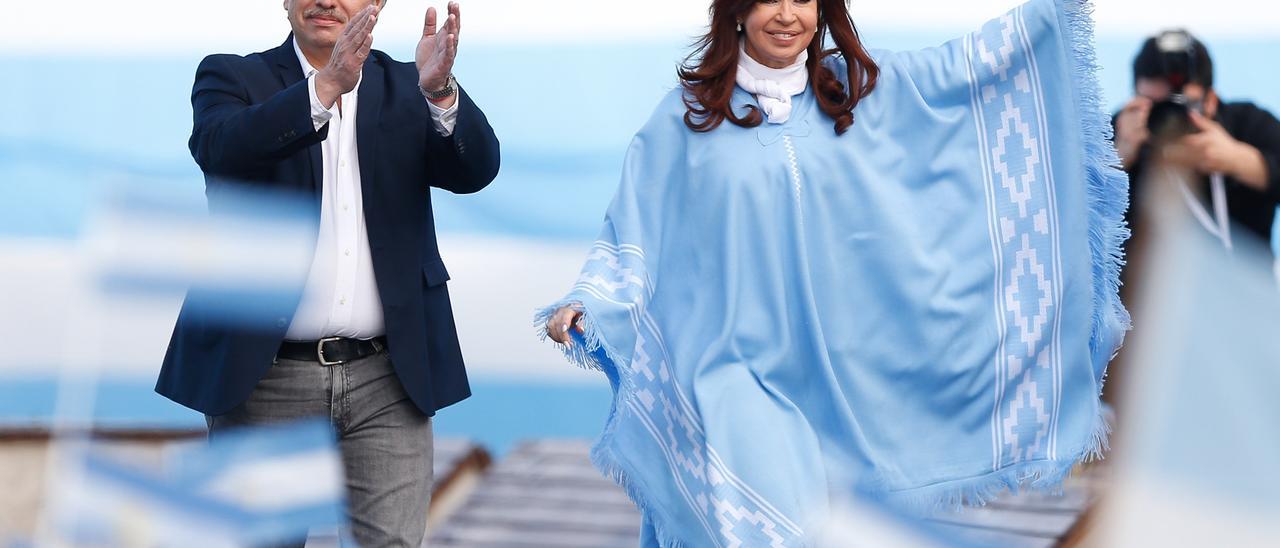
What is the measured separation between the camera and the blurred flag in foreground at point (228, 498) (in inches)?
105

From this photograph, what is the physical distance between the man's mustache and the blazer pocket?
1.30 feet

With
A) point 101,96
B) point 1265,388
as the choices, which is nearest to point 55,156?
point 101,96

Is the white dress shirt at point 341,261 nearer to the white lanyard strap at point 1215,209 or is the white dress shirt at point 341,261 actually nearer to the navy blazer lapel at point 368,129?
the navy blazer lapel at point 368,129

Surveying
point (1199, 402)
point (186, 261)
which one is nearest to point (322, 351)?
point (186, 261)

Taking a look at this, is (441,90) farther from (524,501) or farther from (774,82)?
(524,501)

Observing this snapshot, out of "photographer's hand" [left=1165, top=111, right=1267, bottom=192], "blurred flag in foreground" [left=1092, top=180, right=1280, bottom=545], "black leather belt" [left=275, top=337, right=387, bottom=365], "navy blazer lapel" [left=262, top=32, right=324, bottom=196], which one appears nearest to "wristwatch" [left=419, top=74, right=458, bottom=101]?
"navy blazer lapel" [left=262, top=32, right=324, bottom=196]

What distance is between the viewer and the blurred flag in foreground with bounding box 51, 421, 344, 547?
2674mm

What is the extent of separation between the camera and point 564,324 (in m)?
2.76

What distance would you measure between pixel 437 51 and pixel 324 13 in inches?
9.2

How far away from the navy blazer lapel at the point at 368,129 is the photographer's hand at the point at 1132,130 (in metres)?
1.50

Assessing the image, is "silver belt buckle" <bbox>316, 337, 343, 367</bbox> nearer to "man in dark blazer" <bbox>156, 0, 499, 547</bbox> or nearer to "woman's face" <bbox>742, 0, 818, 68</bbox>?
"man in dark blazer" <bbox>156, 0, 499, 547</bbox>

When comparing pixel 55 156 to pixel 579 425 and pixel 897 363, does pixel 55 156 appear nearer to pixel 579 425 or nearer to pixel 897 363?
pixel 579 425

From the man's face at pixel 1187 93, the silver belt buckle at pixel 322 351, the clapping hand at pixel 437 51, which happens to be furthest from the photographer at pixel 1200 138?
the silver belt buckle at pixel 322 351

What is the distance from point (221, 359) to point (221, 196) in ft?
0.80
